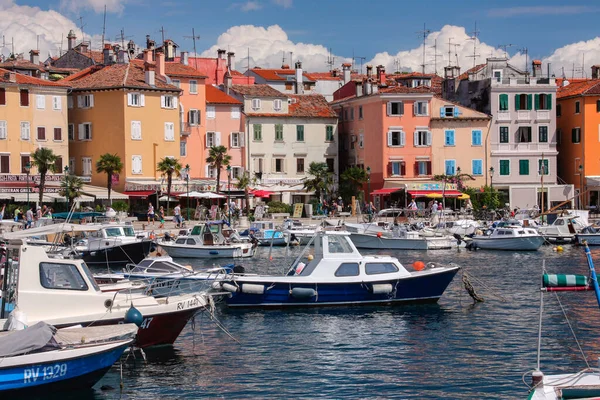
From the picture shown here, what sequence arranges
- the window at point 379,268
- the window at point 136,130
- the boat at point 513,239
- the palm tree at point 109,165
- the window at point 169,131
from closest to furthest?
1. the window at point 379,268
2. the boat at point 513,239
3. the palm tree at point 109,165
4. the window at point 136,130
5. the window at point 169,131

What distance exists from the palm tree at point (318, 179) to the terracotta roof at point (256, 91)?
25.1 feet

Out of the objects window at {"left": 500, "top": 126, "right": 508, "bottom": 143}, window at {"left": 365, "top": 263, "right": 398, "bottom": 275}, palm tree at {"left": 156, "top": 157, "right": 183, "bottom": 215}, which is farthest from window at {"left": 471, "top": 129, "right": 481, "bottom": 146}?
window at {"left": 365, "top": 263, "right": 398, "bottom": 275}

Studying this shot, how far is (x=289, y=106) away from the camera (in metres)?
91.2

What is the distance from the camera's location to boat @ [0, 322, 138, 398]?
71.3 ft

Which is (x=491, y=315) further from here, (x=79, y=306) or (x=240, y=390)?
(x=79, y=306)

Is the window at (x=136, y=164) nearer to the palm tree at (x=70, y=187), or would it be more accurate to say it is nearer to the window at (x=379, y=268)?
the palm tree at (x=70, y=187)

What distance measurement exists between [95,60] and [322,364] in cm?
7483

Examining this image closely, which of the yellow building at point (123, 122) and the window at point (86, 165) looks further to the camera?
the window at point (86, 165)

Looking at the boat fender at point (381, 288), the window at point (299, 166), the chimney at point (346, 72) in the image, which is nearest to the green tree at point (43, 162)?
the window at point (299, 166)

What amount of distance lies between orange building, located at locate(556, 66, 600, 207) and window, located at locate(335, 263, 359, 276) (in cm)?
5619

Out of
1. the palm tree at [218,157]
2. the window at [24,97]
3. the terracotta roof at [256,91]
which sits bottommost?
the palm tree at [218,157]

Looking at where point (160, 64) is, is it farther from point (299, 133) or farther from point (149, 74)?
point (299, 133)

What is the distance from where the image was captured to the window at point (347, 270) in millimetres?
36688

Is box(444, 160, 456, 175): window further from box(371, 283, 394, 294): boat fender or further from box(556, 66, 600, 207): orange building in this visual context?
box(371, 283, 394, 294): boat fender
